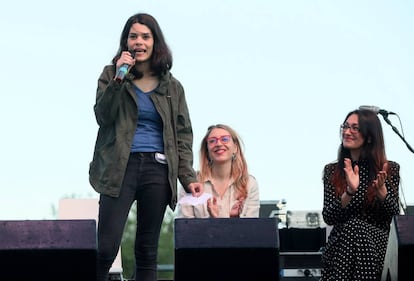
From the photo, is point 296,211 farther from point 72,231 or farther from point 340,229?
point 72,231

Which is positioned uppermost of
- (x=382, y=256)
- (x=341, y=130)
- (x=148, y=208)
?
(x=341, y=130)

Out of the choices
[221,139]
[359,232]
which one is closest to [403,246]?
[359,232]

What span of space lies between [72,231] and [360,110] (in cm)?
244

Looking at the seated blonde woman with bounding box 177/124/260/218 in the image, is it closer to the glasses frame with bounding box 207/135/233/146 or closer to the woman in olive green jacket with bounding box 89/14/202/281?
the glasses frame with bounding box 207/135/233/146

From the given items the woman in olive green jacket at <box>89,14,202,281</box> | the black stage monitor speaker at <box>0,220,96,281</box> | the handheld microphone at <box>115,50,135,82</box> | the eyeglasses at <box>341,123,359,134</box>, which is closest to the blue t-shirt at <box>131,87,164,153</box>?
the woman in olive green jacket at <box>89,14,202,281</box>

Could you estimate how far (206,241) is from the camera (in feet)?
18.8

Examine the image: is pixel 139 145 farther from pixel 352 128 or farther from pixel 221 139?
pixel 352 128

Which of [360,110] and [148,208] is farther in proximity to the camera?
[360,110]

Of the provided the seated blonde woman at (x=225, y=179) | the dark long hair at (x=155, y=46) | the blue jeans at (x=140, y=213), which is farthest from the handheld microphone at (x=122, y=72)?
the seated blonde woman at (x=225, y=179)

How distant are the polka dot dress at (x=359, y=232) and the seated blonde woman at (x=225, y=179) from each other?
0.70 meters

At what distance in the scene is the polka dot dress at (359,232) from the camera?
21.4ft

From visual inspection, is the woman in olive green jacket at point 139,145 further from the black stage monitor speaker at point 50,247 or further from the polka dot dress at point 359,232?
the polka dot dress at point 359,232

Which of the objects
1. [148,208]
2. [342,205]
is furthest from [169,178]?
[342,205]

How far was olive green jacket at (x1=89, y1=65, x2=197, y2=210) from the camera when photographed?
5766 millimetres
